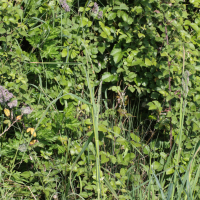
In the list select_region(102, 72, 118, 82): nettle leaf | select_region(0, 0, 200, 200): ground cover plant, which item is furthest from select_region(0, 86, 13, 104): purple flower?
select_region(102, 72, 118, 82): nettle leaf

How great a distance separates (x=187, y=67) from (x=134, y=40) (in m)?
0.56

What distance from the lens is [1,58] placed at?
1.97m

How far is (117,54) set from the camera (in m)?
2.33

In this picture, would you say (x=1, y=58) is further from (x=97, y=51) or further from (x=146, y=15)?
(x=146, y=15)

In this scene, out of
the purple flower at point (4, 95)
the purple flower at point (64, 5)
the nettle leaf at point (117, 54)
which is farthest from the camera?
the nettle leaf at point (117, 54)

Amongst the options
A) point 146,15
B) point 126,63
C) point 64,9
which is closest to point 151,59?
point 126,63

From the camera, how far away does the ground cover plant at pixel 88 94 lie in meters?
1.83

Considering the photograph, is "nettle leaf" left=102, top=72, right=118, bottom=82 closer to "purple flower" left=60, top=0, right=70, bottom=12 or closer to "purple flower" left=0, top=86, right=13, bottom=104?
"purple flower" left=60, top=0, right=70, bottom=12

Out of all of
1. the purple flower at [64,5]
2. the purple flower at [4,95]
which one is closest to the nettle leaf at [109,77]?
the purple flower at [64,5]

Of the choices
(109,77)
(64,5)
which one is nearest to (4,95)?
(64,5)

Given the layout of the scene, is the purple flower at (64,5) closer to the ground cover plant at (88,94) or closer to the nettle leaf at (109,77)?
the ground cover plant at (88,94)

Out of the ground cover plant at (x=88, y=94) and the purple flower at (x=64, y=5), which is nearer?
the ground cover plant at (x=88, y=94)

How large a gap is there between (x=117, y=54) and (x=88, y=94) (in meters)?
0.48

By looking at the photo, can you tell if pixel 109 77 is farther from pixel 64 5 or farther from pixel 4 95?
pixel 4 95
